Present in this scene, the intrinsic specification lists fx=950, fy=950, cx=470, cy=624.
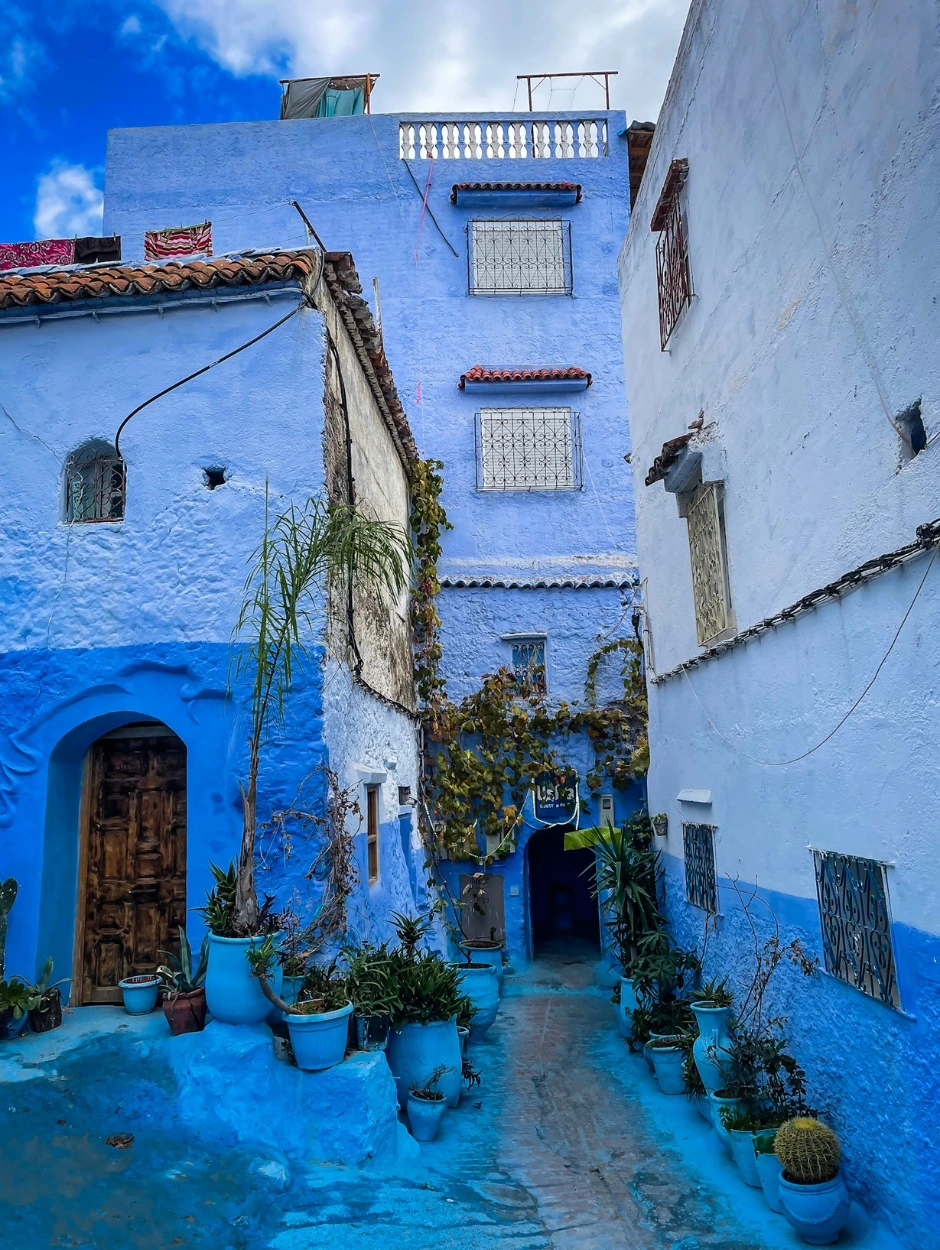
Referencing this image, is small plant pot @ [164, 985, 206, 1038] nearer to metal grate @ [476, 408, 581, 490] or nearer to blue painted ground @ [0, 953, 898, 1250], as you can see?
blue painted ground @ [0, 953, 898, 1250]

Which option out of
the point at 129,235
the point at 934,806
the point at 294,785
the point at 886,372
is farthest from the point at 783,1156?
the point at 129,235

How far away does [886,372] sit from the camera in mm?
5281

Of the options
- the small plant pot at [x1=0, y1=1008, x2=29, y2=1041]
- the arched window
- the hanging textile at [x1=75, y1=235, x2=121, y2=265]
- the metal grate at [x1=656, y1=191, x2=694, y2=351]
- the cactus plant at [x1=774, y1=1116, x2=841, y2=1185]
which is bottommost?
the cactus plant at [x1=774, y1=1116, x2=841, y2=1185]

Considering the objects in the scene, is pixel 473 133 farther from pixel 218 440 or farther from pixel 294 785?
pixel 294 785

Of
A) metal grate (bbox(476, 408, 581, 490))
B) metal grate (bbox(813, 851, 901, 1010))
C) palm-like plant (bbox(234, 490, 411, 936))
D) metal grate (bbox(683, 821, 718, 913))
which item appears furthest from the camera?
metal grate (bbox(476, 408, 581, 490))

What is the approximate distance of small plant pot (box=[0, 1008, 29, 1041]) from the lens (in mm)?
6645

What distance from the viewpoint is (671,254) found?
31.0 feet

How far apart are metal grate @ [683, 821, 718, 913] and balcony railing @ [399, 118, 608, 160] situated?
Result: 1258 centimetres

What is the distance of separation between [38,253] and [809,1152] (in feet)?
49.4

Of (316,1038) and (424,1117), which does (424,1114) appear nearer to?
(424,1117)

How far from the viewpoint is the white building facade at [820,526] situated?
494cm

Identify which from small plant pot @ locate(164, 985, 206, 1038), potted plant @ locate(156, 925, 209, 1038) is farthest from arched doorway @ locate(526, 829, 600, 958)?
small plant pot @ locate(164, 985, 206, 1038)

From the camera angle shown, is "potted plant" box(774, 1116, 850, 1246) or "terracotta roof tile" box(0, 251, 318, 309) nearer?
"potted plant" box(774, 1116, 850, 1246)

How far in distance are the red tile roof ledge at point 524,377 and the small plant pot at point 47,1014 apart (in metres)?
11.2
